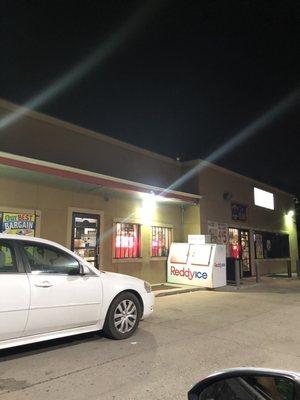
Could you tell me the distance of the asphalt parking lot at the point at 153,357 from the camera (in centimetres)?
415

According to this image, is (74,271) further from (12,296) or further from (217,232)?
(217,232)

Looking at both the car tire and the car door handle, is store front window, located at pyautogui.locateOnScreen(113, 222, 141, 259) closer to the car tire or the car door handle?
the car tire

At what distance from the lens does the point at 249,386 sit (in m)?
1.80

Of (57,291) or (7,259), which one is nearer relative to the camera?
(7,259)

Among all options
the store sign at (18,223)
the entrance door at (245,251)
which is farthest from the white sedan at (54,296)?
the entrance door at (245,251)

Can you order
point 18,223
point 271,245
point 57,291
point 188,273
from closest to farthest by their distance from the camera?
point 57,291
point 18,223
point 188,273
point 271,245

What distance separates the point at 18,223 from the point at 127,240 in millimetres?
4465

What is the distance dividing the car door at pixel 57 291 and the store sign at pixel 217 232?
11.4 metres

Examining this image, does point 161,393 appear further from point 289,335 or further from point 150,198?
point 150,198

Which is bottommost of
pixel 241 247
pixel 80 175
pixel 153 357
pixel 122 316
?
pixel 153 357

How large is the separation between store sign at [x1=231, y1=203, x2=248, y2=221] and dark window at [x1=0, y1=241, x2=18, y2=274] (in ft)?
49.3

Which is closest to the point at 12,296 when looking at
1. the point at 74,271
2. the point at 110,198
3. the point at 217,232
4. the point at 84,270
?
the point at 74,271

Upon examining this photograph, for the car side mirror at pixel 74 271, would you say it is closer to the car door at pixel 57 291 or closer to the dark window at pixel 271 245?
the car door at pixel 57 291

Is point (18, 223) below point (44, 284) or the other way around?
the other way around
